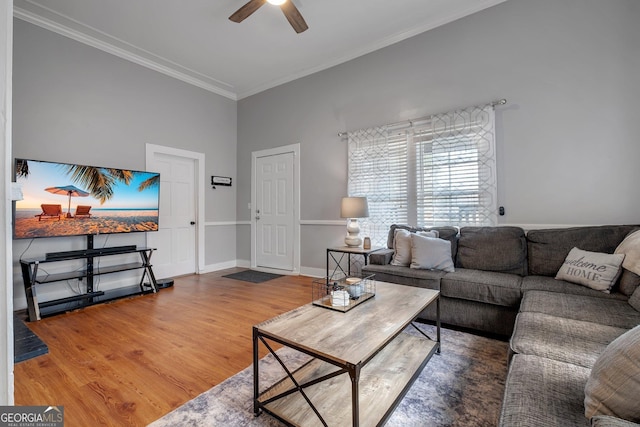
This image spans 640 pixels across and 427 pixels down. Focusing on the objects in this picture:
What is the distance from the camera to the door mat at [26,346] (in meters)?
1.06

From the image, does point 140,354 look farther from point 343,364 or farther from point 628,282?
point 628,282

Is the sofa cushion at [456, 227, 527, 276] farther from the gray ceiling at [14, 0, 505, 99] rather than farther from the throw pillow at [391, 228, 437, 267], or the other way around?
the gray ceiling at [14, 0, 505, 99]

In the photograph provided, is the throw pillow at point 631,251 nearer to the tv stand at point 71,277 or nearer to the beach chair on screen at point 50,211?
the tv stand at point 71,277

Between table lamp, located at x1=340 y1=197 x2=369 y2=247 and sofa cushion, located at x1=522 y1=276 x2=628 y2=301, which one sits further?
table lamp, located at x1=340 y1=197 x2=369 y2=247

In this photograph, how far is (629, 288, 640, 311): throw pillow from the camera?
1742mm

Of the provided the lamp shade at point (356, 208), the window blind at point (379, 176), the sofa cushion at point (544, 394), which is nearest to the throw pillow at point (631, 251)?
the sofa cushion at point (544, 394)

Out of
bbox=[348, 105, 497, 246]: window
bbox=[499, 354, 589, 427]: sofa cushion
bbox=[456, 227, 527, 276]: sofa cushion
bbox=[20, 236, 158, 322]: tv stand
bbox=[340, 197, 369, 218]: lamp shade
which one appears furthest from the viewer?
bbox=[340, 197, 369, 218]: lamp shade

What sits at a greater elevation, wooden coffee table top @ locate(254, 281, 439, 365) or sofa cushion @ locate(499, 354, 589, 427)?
wooden coffee table top @ locate(254, 281, 439, 365)

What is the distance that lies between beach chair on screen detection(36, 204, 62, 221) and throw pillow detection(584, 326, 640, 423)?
14.2ft

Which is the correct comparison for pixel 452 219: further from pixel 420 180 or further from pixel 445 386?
pixel 445 386

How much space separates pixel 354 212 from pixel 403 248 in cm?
84

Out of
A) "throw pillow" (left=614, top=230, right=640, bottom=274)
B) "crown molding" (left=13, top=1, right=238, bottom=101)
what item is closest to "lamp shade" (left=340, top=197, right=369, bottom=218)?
"throw pillow" (left=614, top=230, right=640, bottom=274)

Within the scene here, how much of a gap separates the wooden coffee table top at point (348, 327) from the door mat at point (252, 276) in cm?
283

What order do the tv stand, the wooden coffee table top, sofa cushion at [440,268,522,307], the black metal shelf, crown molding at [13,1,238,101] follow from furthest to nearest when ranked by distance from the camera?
crown molding at [13,1,238,101] → the black metal shelf → the tv stand → sofa cushion at [440,268,522,307] → the wooden coffee table top
